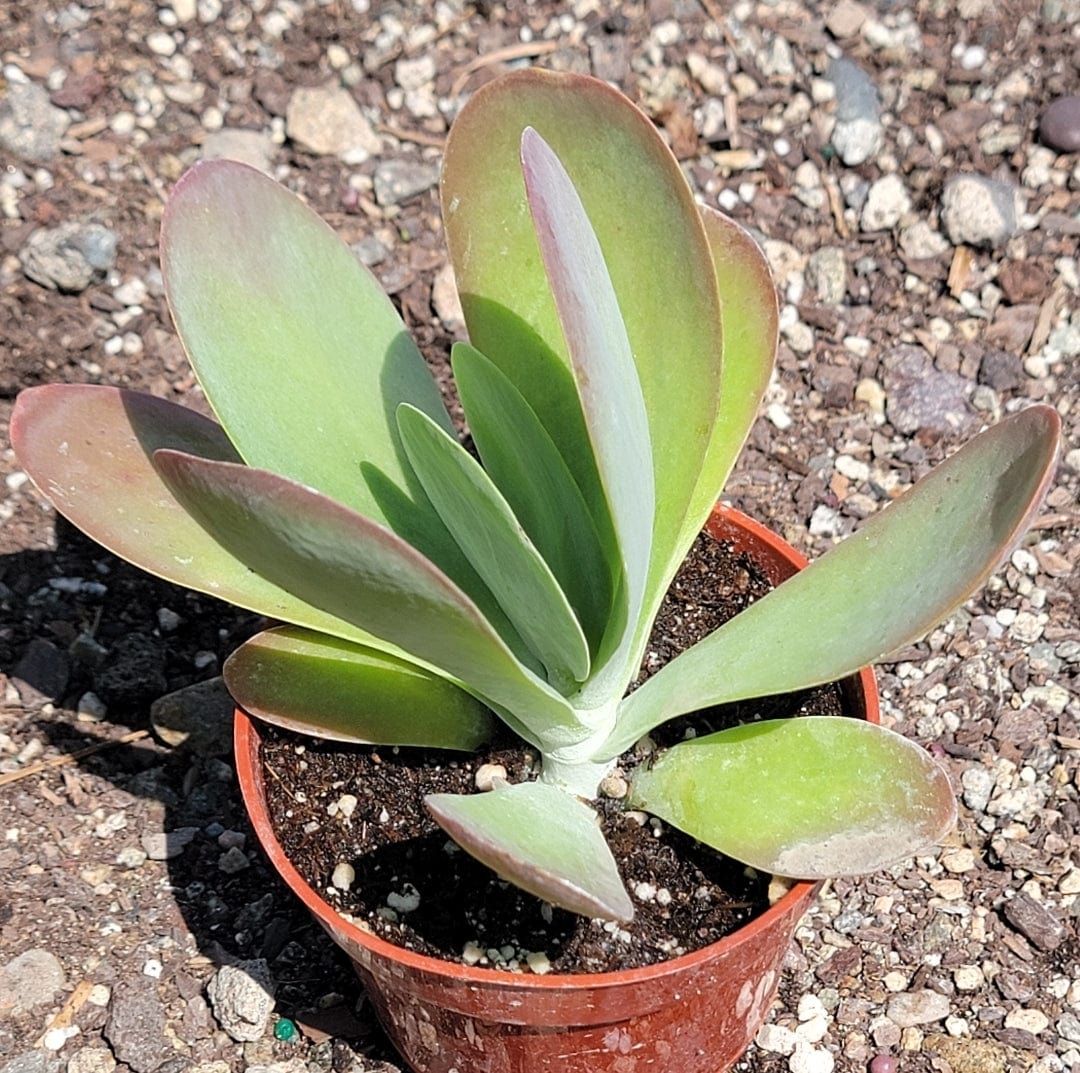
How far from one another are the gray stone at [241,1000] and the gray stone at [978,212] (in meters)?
1.38

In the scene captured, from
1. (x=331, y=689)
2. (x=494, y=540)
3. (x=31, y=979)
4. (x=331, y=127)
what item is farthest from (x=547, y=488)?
(x=331, y=127)

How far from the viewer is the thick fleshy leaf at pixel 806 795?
1012 mm

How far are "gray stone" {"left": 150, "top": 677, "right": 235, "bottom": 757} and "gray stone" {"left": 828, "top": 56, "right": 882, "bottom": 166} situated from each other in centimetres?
122

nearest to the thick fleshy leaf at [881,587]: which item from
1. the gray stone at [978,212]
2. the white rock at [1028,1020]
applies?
the white rock at [1028,1020]

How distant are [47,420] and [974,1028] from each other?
1.07 meters

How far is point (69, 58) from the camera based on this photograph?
2168mm

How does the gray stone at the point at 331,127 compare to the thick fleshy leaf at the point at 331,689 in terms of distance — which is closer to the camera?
the thick fleshy leaf at the point at 331,689

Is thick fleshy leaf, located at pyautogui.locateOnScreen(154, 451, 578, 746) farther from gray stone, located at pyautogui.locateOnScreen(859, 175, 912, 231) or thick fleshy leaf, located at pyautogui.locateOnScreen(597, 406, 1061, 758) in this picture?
gray stone, located at pyautogui.locateOnScreen(859, 175, 912, 231)

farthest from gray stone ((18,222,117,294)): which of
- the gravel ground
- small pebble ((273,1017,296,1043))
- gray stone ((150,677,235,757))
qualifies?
small pebble ((273,1017,296,1043))

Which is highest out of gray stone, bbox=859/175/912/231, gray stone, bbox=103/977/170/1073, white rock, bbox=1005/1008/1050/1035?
gray stone, bbox=859/175/912/231

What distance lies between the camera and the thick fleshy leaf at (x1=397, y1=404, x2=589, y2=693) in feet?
2.91

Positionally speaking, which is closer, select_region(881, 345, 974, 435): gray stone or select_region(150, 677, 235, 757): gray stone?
select_region(150, 677, 235, 757): gray stone

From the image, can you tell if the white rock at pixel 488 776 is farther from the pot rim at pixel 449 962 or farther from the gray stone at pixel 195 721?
the gray stone at pixel 195 721

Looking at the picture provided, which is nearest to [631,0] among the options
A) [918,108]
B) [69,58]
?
[918,108]
